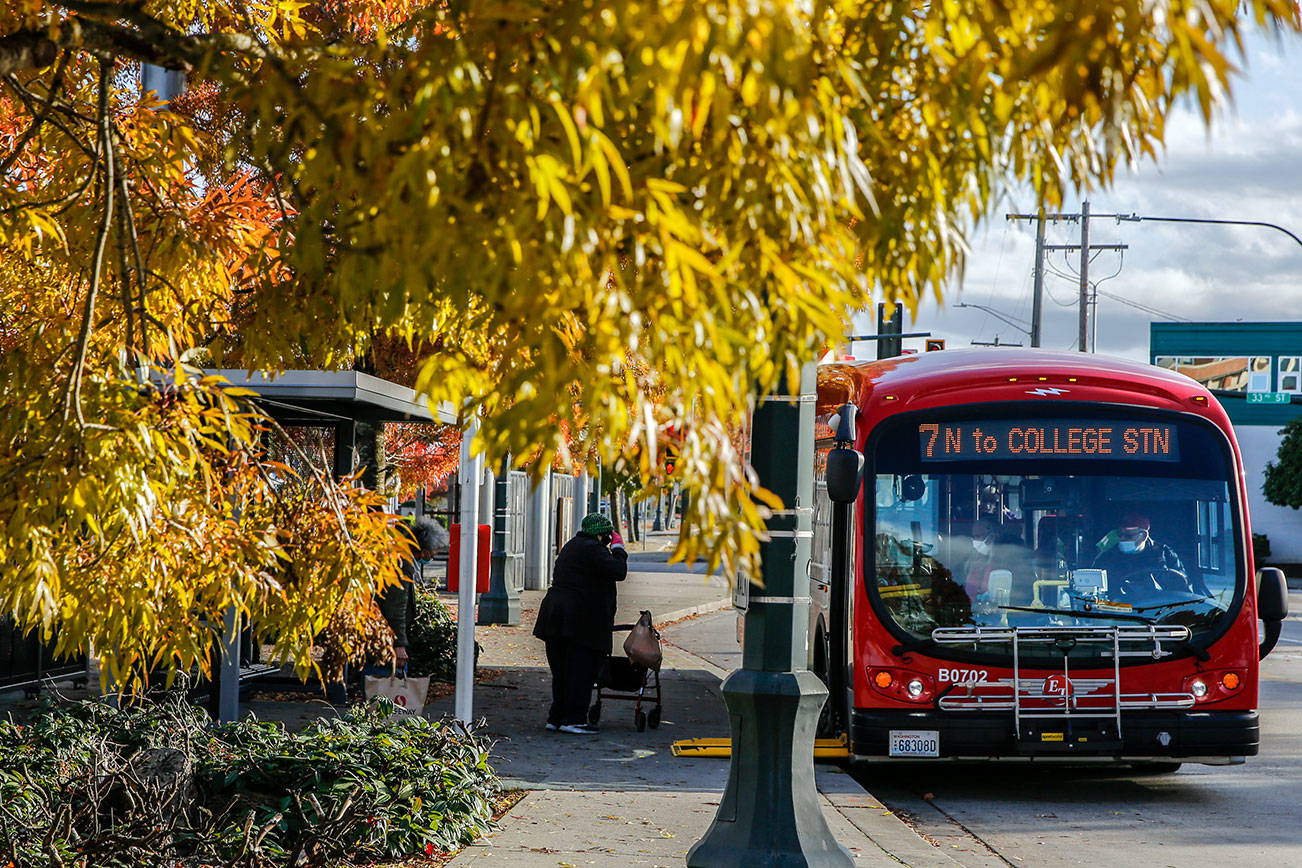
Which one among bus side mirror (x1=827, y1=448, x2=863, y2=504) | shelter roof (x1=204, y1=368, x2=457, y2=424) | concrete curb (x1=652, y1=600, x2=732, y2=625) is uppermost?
shelter roof (x1=204, y1=368, x2=457, y2=424)

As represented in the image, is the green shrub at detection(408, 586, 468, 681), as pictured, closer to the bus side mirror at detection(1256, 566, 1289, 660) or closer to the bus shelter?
the bus shelter

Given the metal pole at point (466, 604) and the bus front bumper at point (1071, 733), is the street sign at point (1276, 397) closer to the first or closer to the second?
the bus front bumper at point (1071, 733)

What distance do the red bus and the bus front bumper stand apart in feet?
0.04

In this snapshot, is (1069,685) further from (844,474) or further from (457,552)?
(457,552)

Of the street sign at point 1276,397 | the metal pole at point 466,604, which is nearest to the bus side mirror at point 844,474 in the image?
the metal pole at point 466,604

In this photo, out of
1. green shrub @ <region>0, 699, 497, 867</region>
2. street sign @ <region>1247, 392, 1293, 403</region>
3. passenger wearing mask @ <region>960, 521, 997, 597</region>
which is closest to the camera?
green shrub @ <region>0, 699, 497, 867</region>

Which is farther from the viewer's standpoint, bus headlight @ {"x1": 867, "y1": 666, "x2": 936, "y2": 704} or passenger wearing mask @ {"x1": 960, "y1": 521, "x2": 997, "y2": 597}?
passenger wearing mask @ {"x1": 960, "y1": 521, "x2": 997, "y2": 597}

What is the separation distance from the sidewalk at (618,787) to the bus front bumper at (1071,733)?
0.60m

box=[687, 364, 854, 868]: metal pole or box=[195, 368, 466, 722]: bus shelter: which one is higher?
box=[195, 368, 466, 722]: bus shelter

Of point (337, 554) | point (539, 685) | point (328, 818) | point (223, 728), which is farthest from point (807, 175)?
point (539, 685)

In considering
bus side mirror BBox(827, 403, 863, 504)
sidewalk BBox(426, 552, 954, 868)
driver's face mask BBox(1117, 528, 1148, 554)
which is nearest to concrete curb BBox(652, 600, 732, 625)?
sidewalk BBox(426, 552, 954, 868)

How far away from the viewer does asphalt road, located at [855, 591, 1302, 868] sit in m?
8.11

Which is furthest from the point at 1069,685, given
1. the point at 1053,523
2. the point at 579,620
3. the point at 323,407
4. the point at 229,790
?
the point at 323,407

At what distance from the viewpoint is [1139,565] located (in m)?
9.75
